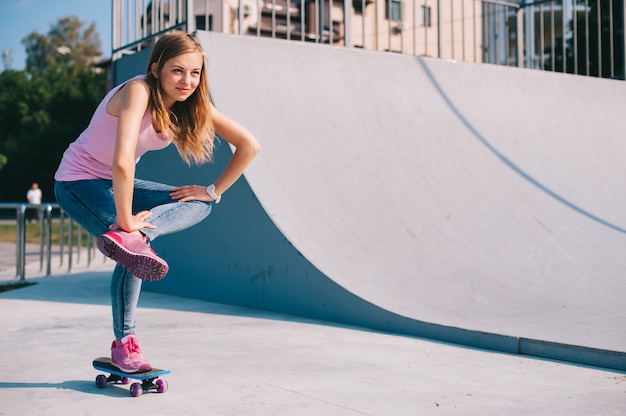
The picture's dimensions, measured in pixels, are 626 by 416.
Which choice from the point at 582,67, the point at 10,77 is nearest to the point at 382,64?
the point at 582,67

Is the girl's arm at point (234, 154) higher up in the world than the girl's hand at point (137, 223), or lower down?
higher up

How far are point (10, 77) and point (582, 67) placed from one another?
4504cm

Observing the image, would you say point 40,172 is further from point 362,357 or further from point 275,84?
point 362,357

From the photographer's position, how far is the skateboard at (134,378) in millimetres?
3126

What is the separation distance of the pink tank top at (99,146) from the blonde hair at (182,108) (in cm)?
6

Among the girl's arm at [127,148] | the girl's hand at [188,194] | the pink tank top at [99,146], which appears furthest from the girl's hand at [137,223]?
the pink tank top at [99,146]

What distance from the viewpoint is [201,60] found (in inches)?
124

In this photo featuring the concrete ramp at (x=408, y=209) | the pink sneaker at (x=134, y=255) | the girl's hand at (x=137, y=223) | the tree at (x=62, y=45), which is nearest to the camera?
the pink sneaker at (x=134, y=255)

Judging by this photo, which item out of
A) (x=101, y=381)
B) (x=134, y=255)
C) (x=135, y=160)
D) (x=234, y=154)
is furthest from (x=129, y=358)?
(x=234, y=154)

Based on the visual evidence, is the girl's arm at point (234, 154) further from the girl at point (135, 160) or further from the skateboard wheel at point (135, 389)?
the skateboard wheel at point (135, 389)

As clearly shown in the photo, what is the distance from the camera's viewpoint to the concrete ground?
2965 mm

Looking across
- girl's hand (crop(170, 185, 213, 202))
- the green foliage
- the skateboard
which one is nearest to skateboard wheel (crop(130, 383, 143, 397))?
the skateboard

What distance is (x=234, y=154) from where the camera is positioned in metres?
3.38

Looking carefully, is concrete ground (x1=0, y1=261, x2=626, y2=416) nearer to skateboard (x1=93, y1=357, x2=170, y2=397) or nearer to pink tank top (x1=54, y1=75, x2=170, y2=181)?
skateboard (x1=93, y1=357, x2=170, y2=397)
